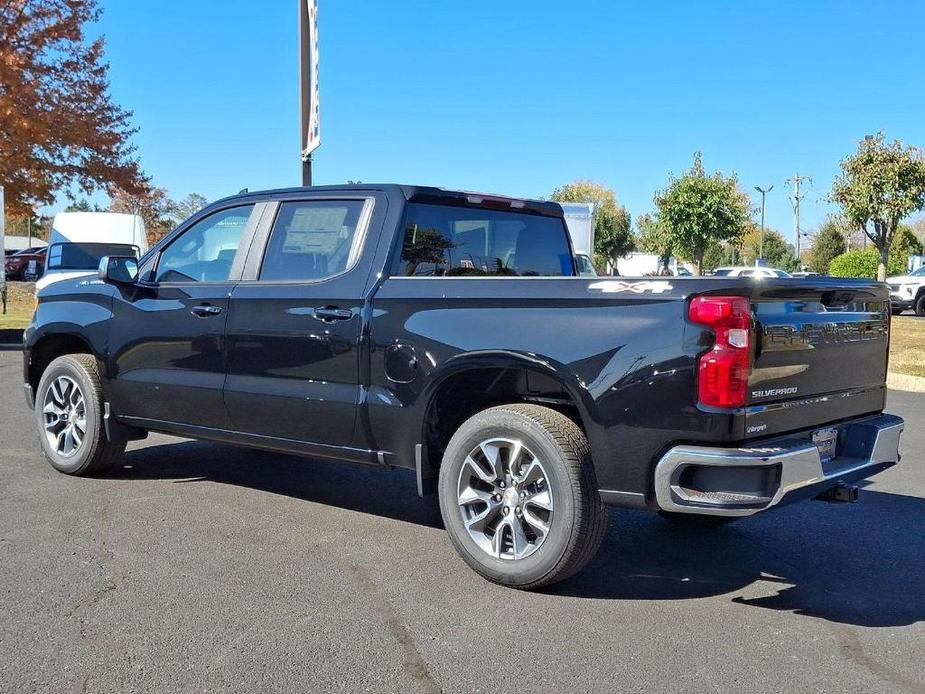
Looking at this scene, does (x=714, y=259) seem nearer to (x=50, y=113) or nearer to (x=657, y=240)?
(x=657, y=240)

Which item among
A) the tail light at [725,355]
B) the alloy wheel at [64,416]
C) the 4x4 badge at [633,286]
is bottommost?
the alloy wheel at [64,416]

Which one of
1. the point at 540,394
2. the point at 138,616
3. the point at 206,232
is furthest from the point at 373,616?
the point at 206,232

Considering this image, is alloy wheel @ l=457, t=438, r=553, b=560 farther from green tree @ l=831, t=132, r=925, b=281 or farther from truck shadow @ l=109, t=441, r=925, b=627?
green tree @ l=831, t=132, r=925, b=281

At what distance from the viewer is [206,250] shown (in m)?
5.78

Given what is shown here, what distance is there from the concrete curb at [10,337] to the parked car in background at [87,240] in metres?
1.09

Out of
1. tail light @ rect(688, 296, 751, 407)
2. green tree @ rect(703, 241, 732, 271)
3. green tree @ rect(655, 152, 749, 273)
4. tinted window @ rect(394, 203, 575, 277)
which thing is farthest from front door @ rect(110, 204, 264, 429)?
green tree @ rect(703, 241, 732, 271)

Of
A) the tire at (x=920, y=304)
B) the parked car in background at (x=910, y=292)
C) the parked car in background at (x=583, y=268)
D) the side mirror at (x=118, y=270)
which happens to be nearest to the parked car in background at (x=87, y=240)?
the parked car in background at (x=583, y=268)

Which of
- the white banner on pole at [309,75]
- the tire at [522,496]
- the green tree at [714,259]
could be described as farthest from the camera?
the green tree at [714,259]

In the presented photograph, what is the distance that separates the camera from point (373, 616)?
12.8 feet

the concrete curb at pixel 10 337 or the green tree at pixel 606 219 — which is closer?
the concrete curb at pixel 10 337

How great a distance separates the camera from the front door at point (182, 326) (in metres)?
5.49

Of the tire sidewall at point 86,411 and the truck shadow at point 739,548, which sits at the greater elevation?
the tire sidewall at point 86,411

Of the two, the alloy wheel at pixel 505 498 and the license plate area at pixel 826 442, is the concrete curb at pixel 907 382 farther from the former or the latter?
the alloy wheel at pixel 505 498

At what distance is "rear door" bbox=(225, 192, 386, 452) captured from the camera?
4.89 m
